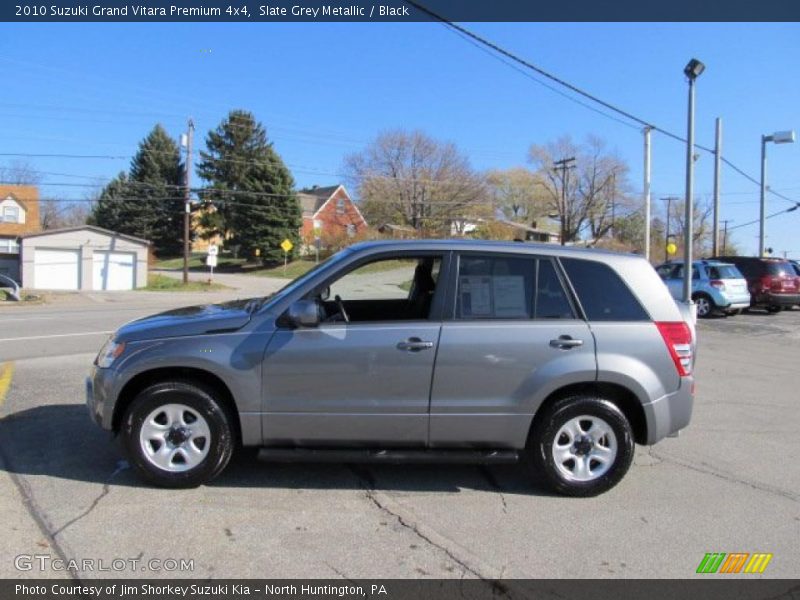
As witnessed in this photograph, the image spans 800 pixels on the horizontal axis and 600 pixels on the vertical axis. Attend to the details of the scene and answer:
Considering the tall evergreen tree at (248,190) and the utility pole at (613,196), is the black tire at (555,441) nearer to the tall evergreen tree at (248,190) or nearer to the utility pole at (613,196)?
the tall evergreen tree at (248,190)

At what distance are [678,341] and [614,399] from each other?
0.60 m

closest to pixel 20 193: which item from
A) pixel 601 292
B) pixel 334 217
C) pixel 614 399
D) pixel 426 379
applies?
pixel 334 217

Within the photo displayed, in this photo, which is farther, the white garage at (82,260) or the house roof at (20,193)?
the house roof at (20,193)

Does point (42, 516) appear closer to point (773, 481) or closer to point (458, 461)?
point (458, 461)

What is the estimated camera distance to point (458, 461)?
4391 mm

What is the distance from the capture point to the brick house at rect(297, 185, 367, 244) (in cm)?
7475

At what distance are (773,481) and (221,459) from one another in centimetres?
406

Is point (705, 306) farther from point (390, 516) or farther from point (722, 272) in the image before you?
point (390, 516)

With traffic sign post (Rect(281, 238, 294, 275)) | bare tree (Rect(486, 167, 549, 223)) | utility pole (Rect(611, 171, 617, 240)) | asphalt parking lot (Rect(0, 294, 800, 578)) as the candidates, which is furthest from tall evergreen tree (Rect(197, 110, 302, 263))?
asphalt parking lot (Rect(0, 294, 800, 578))

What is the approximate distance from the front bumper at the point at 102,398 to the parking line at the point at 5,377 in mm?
3085

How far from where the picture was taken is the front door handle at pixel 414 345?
4.38 m

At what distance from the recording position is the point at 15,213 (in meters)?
57.3

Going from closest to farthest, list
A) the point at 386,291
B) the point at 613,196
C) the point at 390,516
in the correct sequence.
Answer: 1. the point at 390,516
2. the point at 386,291
3. the point at 613,196

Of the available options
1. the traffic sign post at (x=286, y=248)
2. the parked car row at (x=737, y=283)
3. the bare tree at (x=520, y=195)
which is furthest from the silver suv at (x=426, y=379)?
the bare tree at (x=520, y=195)
